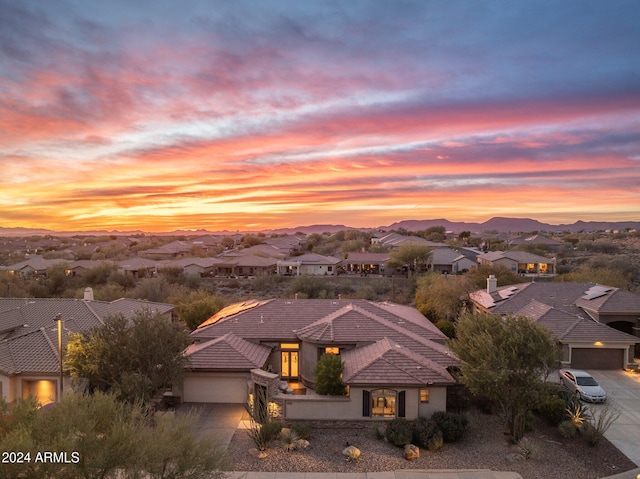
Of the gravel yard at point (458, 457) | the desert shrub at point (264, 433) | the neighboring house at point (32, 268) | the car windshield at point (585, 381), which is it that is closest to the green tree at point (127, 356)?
the gravel yard at point (458, 457)

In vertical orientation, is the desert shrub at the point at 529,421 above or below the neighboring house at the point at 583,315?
below

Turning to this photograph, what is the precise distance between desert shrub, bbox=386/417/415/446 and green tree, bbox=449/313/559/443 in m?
2.97

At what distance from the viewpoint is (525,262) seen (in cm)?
6650

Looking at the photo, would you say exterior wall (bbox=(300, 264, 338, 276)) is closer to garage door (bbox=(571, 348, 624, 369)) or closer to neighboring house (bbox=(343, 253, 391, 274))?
neighboring house (bbox=(343, 253, 391, 274))

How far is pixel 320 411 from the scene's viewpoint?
19016 millimetres

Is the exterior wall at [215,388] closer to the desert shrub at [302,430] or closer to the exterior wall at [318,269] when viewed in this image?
the desert shrub at [302,430]

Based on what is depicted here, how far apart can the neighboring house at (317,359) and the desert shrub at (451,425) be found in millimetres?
1036

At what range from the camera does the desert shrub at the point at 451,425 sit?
1738cm

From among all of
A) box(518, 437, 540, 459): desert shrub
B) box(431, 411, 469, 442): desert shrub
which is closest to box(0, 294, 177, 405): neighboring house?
box(431, 411, 469, 442): desert shrub

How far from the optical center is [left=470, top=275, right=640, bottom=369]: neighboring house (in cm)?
2598

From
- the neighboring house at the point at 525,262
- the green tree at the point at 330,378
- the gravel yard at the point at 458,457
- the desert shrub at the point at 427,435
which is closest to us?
the gravel yard at the point at 458,457

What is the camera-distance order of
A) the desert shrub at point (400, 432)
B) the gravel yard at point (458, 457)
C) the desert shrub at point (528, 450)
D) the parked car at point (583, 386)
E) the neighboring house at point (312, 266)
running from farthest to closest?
the neighboring house at point (312, 266) < the parked car at point (583, 386) < the desert shrub at point (400, 432) < the desert shrub at point (528, 450) < the gravel yard at point (458, 457)

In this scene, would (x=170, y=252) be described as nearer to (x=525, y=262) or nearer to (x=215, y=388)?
(x=525, y=262)

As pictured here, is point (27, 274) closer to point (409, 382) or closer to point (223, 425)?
point (223, 425)
